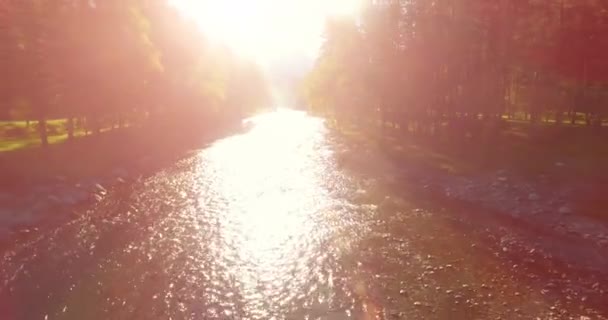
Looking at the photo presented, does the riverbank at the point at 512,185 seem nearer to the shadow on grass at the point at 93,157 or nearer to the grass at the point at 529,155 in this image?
the grass at the point at 529,155

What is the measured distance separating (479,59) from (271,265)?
41.6 metres

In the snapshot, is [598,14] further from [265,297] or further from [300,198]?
[265,297]

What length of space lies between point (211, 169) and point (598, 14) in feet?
148

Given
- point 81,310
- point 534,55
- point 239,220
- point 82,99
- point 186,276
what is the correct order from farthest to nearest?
point 534,55
point 82,99
point 239,220
point 186,276
point 81,310

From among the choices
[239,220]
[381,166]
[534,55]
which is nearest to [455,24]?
[534,55]

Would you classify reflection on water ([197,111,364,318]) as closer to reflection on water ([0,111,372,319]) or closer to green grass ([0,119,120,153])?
reflection on water ([0,111,372,319])

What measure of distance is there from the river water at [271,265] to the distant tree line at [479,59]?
81.3 ft

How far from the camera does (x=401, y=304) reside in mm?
18953

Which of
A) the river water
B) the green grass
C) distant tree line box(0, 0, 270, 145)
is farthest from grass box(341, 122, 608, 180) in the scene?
the green grass

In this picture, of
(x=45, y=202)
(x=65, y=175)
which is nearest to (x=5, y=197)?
(x=45, y=202)

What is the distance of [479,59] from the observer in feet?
177

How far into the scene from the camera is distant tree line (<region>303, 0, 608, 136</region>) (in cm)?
5128

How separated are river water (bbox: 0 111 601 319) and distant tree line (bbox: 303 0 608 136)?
24.8 metres

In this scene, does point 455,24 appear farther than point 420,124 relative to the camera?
No
